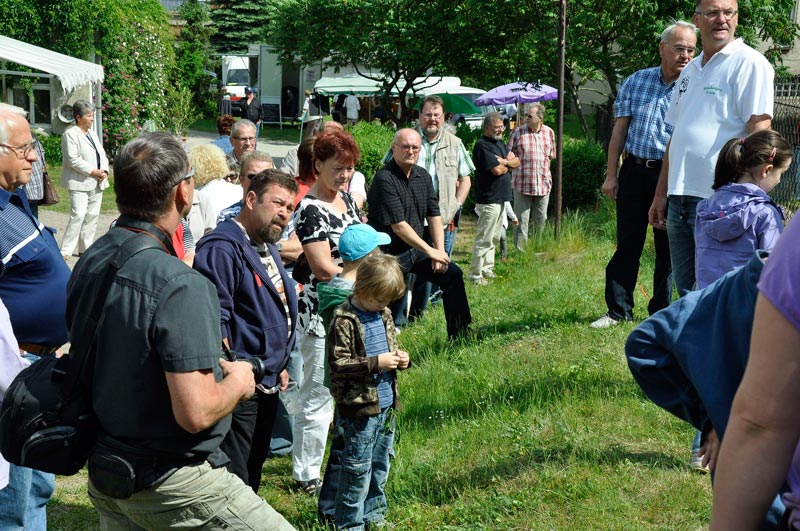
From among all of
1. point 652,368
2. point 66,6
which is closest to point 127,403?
point 652,368

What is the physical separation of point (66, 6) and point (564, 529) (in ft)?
62.5

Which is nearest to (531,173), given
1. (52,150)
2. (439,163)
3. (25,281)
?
(439,163)

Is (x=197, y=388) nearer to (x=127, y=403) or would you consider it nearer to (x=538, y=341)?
(x=127, y=403)

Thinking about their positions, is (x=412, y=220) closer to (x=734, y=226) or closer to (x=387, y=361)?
(x=387, y=361)

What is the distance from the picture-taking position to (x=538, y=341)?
6.89m

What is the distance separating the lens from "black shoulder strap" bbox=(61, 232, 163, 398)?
2.70 m

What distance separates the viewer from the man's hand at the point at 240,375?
292cm

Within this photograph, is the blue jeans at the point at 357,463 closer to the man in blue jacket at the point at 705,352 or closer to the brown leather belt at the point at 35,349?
the brown leather belt at the point at 35,349

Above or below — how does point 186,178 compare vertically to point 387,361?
above

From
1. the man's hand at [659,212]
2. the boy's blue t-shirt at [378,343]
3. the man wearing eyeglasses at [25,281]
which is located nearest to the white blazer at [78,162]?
the man wearing eyeglasses at [25,281]

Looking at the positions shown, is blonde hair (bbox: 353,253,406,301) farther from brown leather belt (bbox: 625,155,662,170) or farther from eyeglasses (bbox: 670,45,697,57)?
eyeglasses (bbox: 670,45,697,57)

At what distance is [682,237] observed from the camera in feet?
17.4

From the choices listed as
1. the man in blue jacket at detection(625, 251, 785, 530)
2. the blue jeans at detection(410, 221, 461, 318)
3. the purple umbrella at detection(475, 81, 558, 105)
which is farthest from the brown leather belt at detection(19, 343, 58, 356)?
the purple umbrella at detection(475, 81, 558, 105)

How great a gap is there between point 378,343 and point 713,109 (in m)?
2.42
